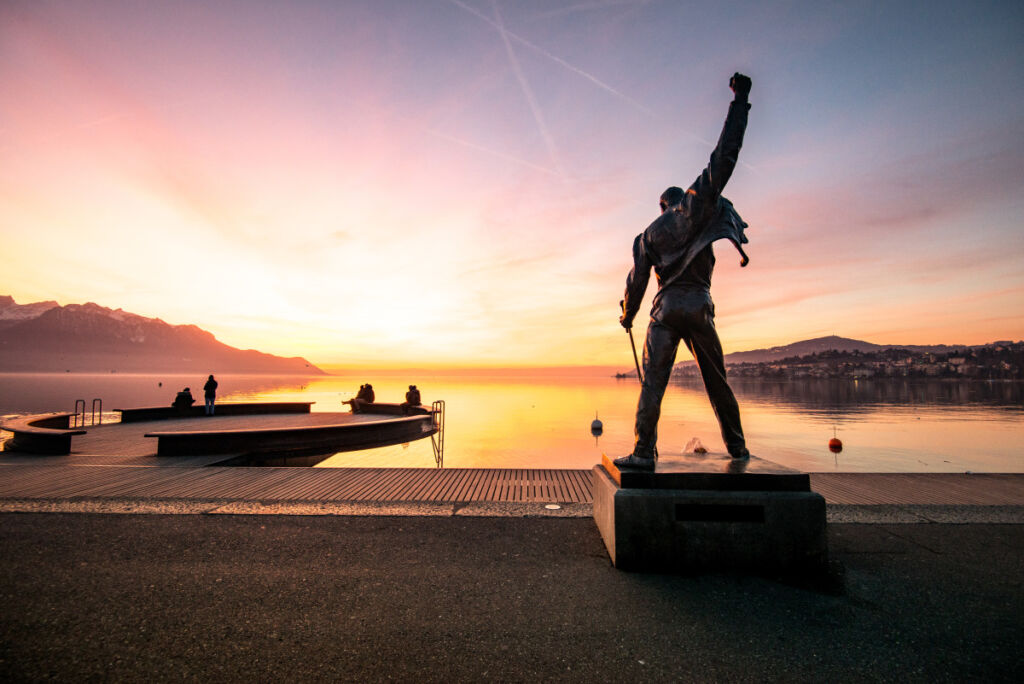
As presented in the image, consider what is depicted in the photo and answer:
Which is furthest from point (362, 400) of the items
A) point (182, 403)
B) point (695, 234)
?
point (695, 234)

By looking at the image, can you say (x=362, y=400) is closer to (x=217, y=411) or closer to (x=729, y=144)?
(x=217, y=411)

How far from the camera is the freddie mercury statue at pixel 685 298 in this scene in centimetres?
451

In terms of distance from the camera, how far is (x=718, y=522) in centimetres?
397

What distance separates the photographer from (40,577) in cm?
369

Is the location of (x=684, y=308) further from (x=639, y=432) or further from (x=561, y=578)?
(x=561, y=578)

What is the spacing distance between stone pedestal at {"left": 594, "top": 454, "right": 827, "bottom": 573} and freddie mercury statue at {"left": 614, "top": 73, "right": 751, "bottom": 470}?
424 mm

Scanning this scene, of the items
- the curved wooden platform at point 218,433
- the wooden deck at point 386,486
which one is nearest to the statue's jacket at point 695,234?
the wooden deck at point 386,486

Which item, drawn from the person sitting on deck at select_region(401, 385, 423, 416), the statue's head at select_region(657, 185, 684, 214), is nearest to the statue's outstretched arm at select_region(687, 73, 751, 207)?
the statue's head at select_region(657, 185, 684, 214)

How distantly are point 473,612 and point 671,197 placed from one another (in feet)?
14.8

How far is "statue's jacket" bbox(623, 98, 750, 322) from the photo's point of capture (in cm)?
419

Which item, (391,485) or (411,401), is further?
(411,401)

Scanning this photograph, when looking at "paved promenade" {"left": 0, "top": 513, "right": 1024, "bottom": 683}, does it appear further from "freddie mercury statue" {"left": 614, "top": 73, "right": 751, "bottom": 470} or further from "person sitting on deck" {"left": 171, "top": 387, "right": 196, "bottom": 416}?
"person sitting on deck" {"left": 171, "top": 387, "right": 196, "bottom": 416}

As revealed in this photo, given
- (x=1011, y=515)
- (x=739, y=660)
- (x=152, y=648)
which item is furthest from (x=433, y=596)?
(x=1011, y=515)

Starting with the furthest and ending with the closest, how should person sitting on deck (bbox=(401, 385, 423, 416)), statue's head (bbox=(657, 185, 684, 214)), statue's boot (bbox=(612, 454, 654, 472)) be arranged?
1. person sitting on deck (bbox=(401, 385, 423, 416))
2. statue's head (bbox=(657, 185, 684, 214))
3. statue's boot (bbox=(612, 454, 654, 472))
